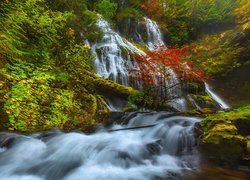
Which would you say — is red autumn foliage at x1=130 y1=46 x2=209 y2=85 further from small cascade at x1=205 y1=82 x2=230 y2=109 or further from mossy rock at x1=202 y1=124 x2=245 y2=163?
mossy rock at x1=202 y1=124 x2=245 y2=163

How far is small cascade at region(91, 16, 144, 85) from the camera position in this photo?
12.1 metres

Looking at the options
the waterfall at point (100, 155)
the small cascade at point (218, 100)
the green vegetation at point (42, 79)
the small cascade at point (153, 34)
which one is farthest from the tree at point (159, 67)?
the small cascade at point (153, 34)

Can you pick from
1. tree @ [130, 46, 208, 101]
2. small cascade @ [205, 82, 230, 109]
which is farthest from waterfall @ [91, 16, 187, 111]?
small cascade @ [205, 82, 230, 109]

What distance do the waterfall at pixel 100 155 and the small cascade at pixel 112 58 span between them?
17.6 feet

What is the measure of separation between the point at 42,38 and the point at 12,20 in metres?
1.18

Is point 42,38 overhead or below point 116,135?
overhead

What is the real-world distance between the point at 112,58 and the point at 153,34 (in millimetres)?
6738

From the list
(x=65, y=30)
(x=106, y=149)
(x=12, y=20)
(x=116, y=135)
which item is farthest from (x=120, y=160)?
(x=65, y=30)

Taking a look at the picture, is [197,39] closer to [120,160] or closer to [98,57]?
[98,57]

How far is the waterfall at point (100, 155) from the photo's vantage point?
4.82 metres

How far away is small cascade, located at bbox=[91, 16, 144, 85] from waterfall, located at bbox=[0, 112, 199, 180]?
17.6ft

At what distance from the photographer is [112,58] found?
12.8 m

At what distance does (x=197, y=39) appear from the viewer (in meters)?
20.2

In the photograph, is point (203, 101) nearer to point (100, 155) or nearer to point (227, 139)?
point (227, 139)
